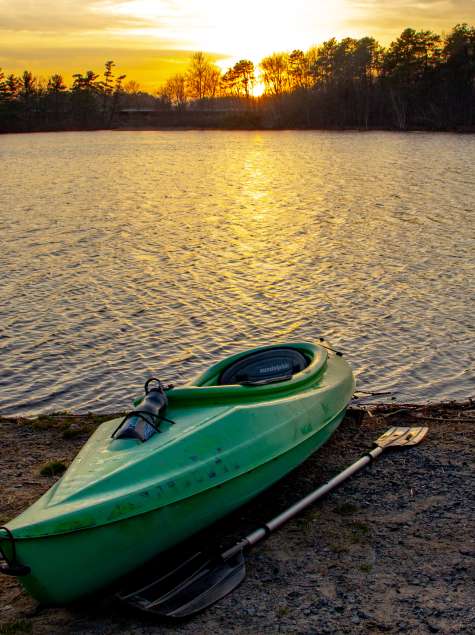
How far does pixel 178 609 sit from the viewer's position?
4918 mm

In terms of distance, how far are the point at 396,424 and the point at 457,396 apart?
78.9 inches

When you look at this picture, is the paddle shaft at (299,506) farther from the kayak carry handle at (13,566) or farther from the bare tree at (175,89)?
the bare tree at (175,89)

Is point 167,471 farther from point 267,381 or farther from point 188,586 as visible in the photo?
point 267,381

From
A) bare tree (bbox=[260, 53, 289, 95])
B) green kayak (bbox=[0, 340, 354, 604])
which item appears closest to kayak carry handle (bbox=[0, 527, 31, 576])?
green kayak (bbox=[0, 340, 354, 604])

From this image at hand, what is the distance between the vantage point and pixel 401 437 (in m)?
7.58

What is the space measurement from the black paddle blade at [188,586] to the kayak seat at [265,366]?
8.14 feet

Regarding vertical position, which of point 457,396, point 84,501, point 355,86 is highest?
point 355,86

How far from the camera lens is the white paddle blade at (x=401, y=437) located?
24.3ft

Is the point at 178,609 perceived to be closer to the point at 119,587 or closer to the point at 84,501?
the point at 119,587

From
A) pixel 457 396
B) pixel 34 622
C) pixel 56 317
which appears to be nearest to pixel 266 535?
pixel 34 622

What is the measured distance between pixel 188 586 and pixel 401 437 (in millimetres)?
3244

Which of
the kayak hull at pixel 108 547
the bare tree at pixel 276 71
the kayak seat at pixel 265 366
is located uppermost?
the bare tree at pixel 276 71

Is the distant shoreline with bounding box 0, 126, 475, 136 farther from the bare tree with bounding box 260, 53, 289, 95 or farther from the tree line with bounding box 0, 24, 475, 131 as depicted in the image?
the bare tree with bounding box 260, 53, 289, 95

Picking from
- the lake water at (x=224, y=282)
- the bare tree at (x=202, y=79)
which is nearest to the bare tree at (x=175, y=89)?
the bare tree at (x=202, y=79)
